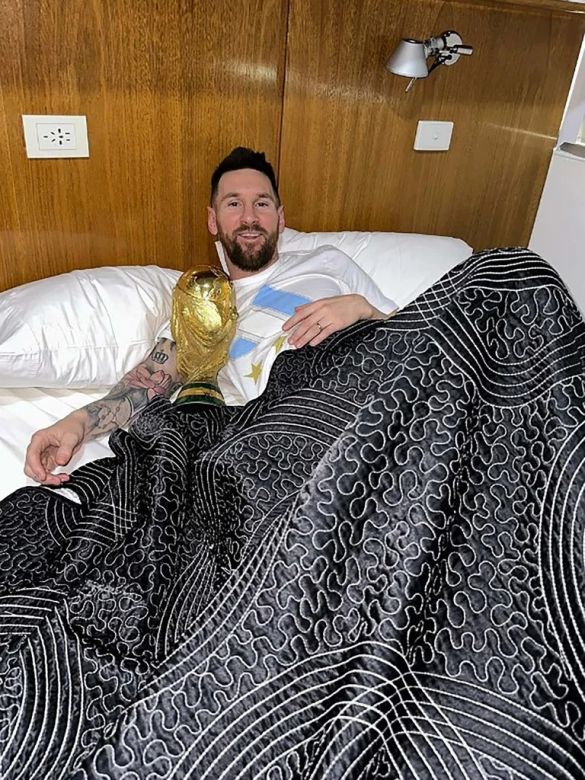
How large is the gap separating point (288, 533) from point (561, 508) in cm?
33

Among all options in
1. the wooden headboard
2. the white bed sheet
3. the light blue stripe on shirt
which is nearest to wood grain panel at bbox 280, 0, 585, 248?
the wooden headboard

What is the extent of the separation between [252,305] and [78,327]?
411mm

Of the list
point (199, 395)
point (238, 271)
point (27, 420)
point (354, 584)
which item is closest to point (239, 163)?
point (238, 271)

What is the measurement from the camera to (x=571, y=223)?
81.5 inches

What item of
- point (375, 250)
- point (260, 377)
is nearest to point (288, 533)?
point (260, 377)

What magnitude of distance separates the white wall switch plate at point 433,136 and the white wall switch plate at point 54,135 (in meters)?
0.95

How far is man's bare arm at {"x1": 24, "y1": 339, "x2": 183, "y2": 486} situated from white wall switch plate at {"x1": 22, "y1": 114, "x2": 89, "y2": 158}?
18.0 inches

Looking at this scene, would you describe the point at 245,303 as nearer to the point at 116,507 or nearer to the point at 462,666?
the point at 116,507

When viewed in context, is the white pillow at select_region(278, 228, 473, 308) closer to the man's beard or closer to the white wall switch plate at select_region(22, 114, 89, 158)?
the man's beard

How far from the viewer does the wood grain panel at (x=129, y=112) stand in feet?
4.15

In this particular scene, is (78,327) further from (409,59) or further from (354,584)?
(409,59)

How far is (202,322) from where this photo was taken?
1.33m

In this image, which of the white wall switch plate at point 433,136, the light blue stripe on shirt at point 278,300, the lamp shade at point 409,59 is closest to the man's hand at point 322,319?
the light blue stripe on shirt at point 278,300

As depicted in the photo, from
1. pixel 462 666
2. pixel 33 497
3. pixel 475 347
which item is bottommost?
pixel 33 497
